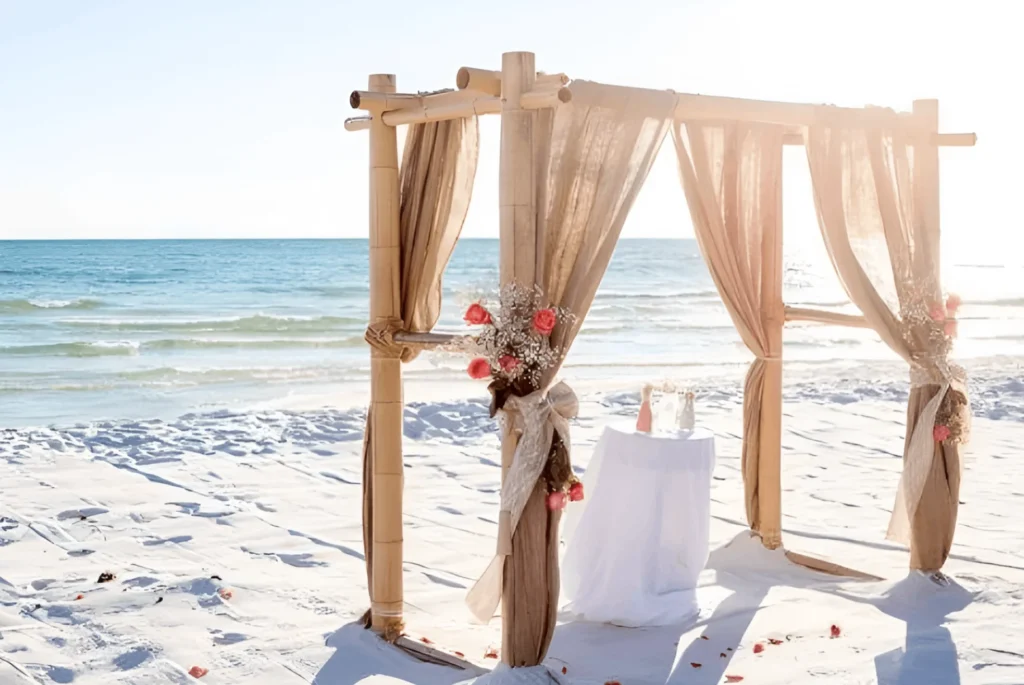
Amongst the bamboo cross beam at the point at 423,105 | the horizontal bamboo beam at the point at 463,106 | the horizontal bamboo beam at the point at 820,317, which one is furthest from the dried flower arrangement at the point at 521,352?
the horizontal bamboo beam at the point at 820,317

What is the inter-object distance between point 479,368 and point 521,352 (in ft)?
0.56

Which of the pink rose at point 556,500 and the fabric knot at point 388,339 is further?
the fabric knot at point 388,339

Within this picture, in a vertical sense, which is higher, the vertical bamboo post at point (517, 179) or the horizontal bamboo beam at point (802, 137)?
the horizontal bamboo beam at point (802, 137)

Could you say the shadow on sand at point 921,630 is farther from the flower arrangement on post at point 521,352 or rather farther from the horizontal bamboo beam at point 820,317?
the flower arrangement on post at point 521,352

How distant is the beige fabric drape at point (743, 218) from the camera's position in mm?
5855

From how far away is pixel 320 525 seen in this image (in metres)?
7.11

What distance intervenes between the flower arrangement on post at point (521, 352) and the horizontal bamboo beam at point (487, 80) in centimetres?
76

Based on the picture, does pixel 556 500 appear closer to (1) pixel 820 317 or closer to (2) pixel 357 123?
(2) pixel 357 123

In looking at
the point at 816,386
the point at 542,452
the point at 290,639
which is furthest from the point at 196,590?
the point at 816,386

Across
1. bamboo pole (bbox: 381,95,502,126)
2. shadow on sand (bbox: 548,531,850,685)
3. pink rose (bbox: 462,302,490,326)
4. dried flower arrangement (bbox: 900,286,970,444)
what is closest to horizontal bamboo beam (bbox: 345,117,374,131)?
bamboo pole (bbox: 381,95,502,126)

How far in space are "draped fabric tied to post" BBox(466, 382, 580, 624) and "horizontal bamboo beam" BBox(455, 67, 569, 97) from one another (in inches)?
45.9

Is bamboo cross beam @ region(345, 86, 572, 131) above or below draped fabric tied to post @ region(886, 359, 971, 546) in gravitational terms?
above

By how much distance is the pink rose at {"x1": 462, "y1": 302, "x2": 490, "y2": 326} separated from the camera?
165 inches

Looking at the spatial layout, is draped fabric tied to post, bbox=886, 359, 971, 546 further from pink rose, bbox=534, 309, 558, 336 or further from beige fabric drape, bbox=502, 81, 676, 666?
pink rose, bbox=534, 309, 558, 336
